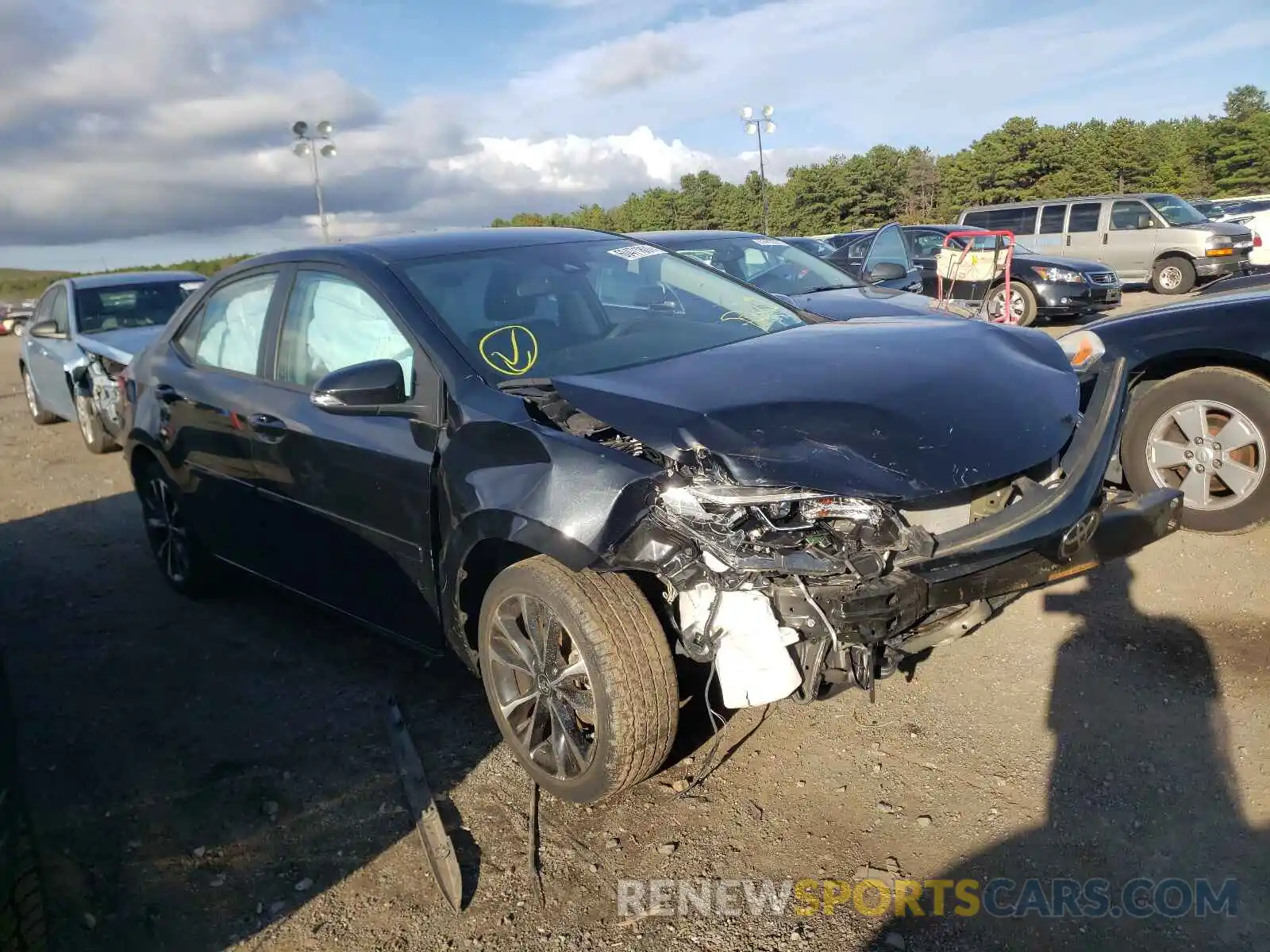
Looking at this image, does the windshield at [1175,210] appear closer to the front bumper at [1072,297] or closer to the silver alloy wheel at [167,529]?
the front bumper at [1072,297]

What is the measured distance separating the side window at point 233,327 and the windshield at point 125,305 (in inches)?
193

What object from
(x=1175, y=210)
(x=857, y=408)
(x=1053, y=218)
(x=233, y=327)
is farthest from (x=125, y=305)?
(x=1175, y=210)

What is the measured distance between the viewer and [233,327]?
14.7ft

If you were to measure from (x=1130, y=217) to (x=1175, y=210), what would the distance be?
76 cm

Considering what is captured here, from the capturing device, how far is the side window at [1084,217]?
17.6m

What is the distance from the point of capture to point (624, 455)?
2756mm

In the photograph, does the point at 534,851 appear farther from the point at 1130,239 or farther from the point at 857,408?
the point at 1130,239

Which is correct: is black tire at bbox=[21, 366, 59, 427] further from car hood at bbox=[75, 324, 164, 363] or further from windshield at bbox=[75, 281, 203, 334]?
car hood at bbox=[75, 324, 164, 363]

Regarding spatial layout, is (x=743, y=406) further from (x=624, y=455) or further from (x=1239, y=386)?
(x=1239, y=386)

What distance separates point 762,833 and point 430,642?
4.40 ft

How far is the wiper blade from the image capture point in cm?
315

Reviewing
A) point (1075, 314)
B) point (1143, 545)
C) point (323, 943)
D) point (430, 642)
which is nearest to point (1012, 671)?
point (1143, 545)

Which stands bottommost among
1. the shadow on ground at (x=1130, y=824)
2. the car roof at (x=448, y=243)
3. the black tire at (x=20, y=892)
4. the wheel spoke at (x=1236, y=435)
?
the shadow on ground at (x=1130, y=824)

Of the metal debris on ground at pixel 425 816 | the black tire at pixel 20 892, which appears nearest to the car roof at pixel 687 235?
the metal debris on ground at pixel 425 816
